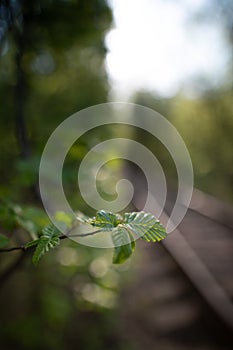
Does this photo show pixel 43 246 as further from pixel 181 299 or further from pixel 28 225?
pixel 181 299

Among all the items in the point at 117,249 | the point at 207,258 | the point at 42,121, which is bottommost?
the point at 117,249

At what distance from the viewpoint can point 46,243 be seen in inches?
23.6

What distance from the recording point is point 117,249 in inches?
23.8

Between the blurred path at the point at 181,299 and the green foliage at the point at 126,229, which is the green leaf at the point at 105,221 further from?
the blurred path at the point at 181,299

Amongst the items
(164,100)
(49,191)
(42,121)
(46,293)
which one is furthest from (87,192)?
(164,100)

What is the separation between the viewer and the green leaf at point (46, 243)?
583 millimetres

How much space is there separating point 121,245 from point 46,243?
0.16 m

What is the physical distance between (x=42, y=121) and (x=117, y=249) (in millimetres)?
1624

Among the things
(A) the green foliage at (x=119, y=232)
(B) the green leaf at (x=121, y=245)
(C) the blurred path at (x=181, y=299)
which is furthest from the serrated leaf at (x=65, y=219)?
(C) the blurred path at (x=181, y=299)

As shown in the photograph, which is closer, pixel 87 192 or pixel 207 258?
pixel 87 192

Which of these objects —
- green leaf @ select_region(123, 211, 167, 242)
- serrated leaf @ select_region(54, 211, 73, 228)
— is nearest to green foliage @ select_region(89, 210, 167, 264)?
green leaf @ select_region(123, 211, 167, 242)

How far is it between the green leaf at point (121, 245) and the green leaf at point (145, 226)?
2 cm

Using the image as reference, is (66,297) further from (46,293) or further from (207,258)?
(207,258)

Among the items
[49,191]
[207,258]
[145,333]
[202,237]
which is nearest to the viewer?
[49,191]
